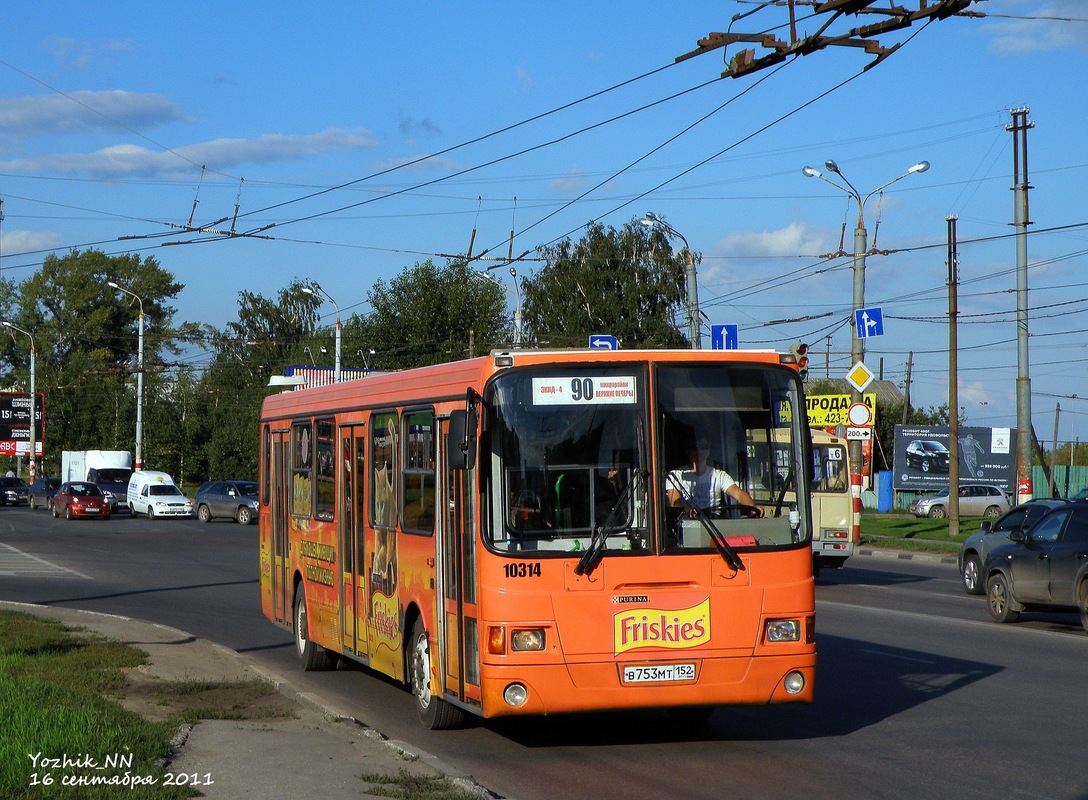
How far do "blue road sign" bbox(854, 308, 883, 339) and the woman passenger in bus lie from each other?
74.1 feet

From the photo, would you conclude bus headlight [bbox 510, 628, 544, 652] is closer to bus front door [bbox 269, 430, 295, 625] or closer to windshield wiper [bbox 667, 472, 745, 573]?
windshield wiper [bbox 667, 472, 745, 573]

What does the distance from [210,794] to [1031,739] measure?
221 inches

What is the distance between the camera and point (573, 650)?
823cm

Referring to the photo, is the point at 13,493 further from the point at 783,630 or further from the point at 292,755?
the point at 783,630

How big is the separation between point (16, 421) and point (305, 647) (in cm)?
7232

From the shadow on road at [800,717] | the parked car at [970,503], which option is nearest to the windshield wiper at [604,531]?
the shadow on road at [800,717]

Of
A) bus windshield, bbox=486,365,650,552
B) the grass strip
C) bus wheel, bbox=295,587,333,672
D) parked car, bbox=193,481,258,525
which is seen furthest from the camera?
parked car, bbox=193,481,258,525

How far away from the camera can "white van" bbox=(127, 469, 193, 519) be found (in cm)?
5231

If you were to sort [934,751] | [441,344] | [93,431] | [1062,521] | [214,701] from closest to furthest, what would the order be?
1. [934,751]
2. [214,701]
3. [1062,521]
4. [441,344]
5. [93,431]

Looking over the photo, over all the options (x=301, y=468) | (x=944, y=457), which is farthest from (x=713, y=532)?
(x=944, y=457)

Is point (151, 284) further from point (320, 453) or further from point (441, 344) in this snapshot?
point (320, 453)

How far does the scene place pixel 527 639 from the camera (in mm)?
8227

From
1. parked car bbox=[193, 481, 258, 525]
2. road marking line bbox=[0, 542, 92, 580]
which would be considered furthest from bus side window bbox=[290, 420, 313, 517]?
parked car bbox=[193, 481, 258, 525]

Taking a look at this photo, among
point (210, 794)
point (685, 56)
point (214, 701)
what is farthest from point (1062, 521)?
point (210, 794)
